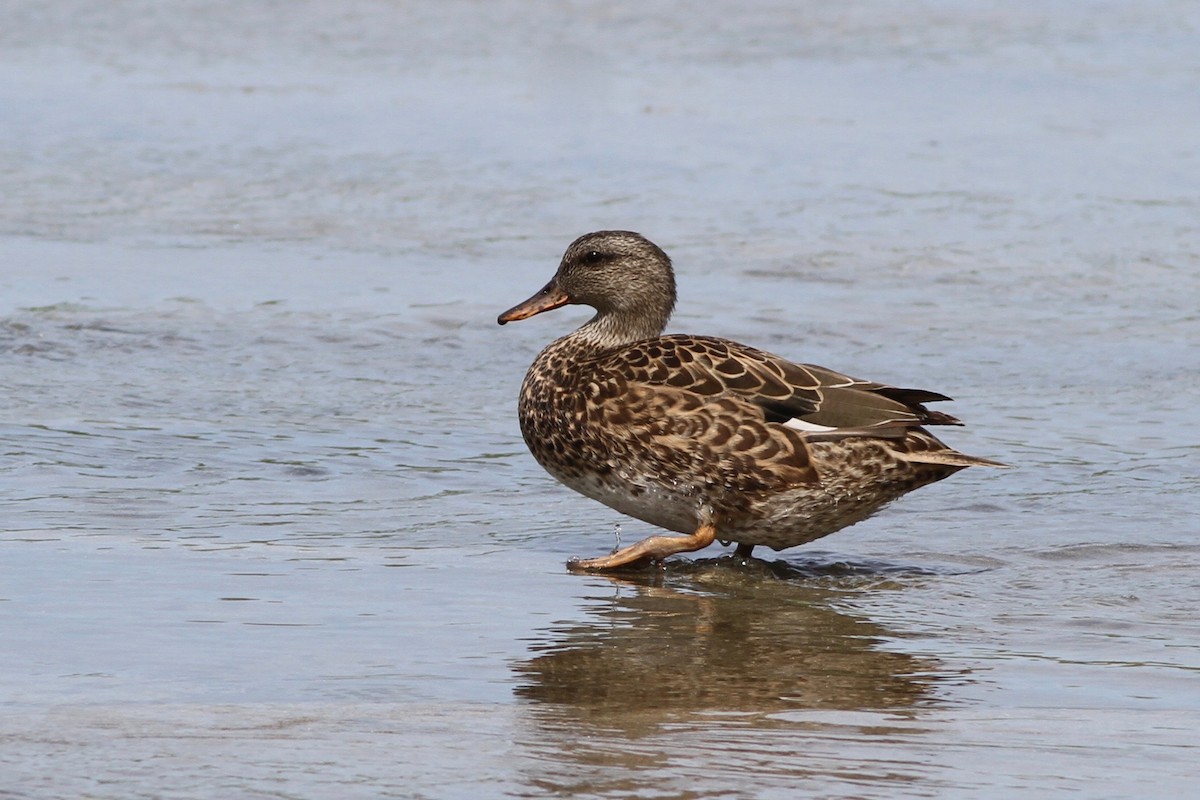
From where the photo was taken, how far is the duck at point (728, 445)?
6855 mm

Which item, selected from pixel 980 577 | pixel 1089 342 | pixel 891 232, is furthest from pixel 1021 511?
pixel 891 232

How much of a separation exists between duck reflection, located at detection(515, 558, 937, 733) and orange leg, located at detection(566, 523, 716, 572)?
87 millimetres

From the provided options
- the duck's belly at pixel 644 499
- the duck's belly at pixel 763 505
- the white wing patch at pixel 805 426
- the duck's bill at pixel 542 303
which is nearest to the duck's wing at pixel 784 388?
the white wing patch at pixel 805 426

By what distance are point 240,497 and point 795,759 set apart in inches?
133

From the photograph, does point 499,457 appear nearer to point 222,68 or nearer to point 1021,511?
point 1021,511

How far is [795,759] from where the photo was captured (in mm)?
4453

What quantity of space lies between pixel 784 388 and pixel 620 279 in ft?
3.65

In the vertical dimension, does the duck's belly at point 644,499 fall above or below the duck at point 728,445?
below

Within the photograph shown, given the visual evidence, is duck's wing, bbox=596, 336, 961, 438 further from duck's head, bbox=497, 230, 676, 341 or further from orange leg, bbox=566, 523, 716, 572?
duck's head, bbox=497, 230, 676, 341

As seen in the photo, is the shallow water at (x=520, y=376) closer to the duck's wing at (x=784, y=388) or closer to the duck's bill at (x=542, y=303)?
the duck's wing at (x=784, y=388)

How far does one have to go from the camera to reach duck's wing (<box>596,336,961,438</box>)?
689cm

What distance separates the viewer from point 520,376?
966cm

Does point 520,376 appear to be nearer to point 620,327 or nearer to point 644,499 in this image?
point 620,327

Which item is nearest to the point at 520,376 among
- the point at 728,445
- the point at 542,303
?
the point at 542,303
